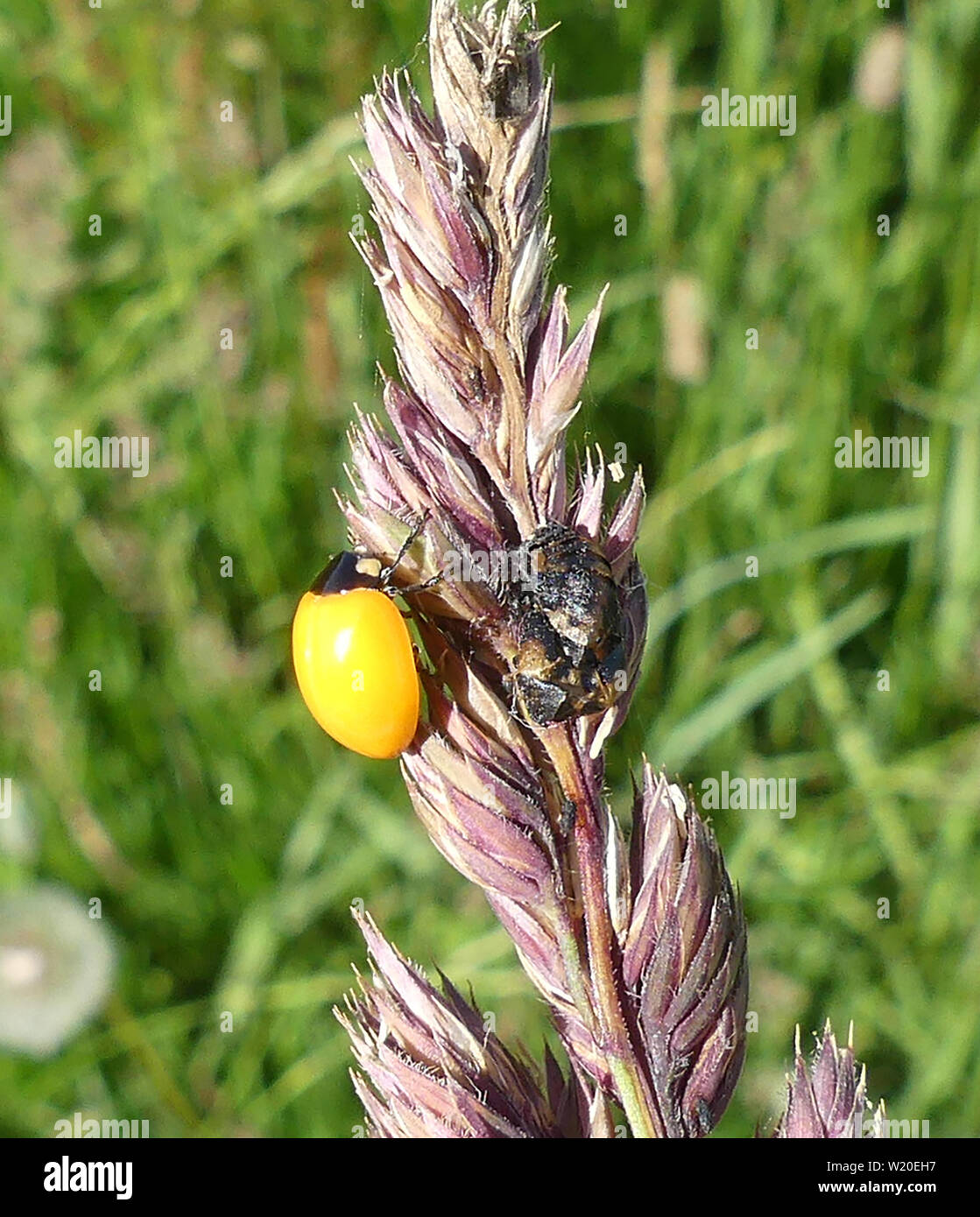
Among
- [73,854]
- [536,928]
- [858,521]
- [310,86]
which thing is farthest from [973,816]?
[310,86]

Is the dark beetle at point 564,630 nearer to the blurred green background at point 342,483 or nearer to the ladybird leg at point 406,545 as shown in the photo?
the ladybird leg at point 406,545

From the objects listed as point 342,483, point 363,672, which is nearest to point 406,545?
point 363,672

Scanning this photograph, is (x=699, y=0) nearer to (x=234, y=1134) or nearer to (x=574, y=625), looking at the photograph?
(x=574, y=625)

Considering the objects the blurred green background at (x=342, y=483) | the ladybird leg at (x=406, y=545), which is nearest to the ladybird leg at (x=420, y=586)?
the ladybird leg at (x=406, y=545)

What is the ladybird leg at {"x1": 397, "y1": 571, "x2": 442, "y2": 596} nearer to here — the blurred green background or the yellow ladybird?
the yellow ladybird

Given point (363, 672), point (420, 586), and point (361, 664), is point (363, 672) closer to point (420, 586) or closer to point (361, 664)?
point (361, 664)

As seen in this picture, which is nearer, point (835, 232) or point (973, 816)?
point (973, 816)
